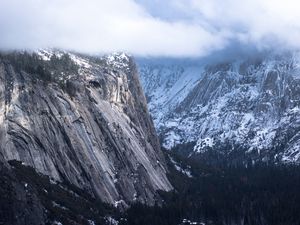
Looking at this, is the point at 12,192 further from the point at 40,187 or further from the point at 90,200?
the point at 90,200

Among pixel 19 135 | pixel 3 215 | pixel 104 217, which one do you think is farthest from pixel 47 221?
pixel 19 135

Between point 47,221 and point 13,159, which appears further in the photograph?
point 13,159

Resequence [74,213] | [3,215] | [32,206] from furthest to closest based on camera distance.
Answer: [74,213], [32,206], [3,215]

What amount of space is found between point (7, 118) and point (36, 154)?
42.0ft

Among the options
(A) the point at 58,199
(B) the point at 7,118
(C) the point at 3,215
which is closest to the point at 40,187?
(A) the point at 58,199

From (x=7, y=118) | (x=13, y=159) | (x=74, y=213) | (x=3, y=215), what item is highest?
(x=7, y=118)

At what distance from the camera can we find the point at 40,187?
577ft

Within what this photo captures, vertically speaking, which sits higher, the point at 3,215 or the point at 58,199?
the point at 58,199

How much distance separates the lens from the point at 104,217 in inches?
7397

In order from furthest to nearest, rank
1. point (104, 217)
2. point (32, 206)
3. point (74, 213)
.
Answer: point (104, 217) < point (74, 213) < point (32, 206)

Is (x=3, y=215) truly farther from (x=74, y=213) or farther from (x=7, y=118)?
(x=7, y=118)

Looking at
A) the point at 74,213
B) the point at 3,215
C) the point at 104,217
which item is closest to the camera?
the point at 3,215

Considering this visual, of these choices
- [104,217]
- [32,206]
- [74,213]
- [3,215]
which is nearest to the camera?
[3,215]

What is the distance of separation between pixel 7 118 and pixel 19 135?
19.9 feet
